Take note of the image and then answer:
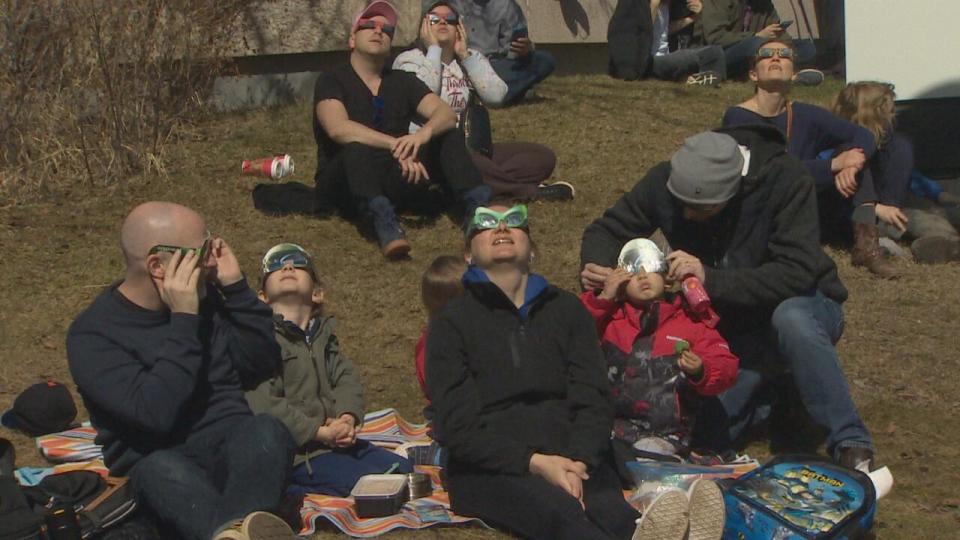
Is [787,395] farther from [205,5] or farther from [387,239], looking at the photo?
[205,5]

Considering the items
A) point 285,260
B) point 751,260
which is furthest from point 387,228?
point 751,260

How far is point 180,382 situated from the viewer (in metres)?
4.54

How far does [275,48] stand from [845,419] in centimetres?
645

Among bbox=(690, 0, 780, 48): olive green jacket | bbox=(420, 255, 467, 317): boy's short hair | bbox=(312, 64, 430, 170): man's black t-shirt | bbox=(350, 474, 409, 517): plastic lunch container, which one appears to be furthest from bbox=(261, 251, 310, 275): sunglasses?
bbox=(690, 0, 780, 48): olive green jacket

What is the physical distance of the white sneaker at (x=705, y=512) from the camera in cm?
450

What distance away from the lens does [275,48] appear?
10.6 metres

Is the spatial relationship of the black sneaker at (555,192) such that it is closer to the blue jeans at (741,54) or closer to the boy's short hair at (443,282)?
the boy's short hair at (443,282)

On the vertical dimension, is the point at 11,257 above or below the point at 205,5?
below

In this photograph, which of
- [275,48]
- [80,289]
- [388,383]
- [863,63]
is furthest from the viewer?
[275,48]

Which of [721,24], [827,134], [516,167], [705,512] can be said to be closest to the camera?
[705,512]

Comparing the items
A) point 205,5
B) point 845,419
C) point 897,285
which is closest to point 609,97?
point 205,5

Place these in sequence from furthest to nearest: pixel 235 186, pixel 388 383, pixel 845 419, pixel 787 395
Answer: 1. pixel 235 186
2. pixel 388 383
3. pixel 787 395
4. pixel 845 419

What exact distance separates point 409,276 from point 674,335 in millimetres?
2365

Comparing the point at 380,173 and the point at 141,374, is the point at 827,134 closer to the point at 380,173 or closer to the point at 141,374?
the point at 380,173
